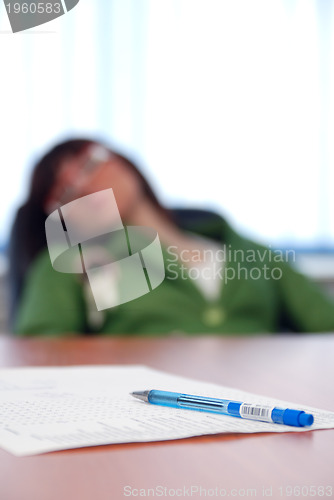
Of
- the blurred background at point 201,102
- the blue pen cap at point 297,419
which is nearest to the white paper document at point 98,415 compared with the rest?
the blue pen cap at point 297,419

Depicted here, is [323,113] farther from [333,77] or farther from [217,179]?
[217,179]

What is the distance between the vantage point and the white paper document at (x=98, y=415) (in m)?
0.45

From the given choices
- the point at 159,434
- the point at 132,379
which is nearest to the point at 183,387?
the point at 132,379

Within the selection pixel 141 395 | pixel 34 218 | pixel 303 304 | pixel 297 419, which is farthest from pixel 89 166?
pixel 297 419

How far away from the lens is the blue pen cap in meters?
0.49

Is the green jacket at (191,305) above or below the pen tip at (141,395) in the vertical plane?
below

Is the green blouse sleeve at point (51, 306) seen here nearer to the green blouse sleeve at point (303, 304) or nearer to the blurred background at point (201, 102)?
the green blouse sleeve at point (303, 304)

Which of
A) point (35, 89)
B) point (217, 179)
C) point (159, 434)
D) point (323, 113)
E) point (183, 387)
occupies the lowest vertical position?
point (217, 179)

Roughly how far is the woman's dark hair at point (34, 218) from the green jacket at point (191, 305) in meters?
Answer: 0.03

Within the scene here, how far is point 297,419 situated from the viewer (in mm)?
491

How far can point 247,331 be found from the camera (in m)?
1.44

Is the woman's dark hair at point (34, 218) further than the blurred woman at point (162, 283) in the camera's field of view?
Yes

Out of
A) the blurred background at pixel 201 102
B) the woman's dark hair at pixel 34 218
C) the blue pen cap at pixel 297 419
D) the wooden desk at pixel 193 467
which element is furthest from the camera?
the blurred background at pixel 201 102

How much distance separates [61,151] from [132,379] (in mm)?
980
